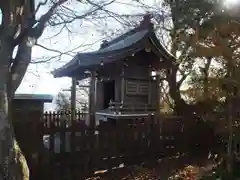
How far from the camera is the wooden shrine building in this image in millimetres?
10066

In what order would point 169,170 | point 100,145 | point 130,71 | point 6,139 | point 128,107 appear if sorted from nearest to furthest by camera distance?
point 6,139 → point 100,145 → point 169,170 → point 128,107 → point 130,71

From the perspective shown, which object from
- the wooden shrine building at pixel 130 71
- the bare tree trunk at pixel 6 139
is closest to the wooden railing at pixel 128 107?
the wooden shrine building at pixel 130 71

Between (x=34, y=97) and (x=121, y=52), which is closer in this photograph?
(x=34, y=97)

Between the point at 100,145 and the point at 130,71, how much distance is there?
416cm

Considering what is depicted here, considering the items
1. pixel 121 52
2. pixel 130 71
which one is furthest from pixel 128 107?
pixel 121 52

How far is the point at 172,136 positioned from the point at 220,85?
2419mm

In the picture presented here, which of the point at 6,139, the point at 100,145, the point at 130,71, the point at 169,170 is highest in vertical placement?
the point at 130,71

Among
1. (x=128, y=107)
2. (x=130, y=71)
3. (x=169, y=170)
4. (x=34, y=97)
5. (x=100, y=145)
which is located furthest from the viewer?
(x=130, y=71)

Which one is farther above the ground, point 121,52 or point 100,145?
point 121,52

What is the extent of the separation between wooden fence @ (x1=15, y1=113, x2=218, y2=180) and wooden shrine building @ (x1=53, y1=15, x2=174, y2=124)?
169 centimetres

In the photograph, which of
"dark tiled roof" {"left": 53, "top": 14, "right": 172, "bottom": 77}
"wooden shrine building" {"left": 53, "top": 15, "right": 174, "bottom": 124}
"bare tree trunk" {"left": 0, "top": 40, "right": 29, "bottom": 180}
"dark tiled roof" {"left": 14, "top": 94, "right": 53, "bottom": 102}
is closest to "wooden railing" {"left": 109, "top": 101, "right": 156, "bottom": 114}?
"wooden shrine building" {"left": 53, "top": 15, "right": 174, "bottom": 124}

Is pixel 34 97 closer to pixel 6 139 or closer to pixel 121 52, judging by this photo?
pixel 121 52

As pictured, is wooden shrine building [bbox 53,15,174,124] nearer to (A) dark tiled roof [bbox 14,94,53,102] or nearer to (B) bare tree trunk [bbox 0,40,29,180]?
(A) dark tiled roof [bbox 14,94,53,102]

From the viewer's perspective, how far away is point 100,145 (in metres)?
7.45
